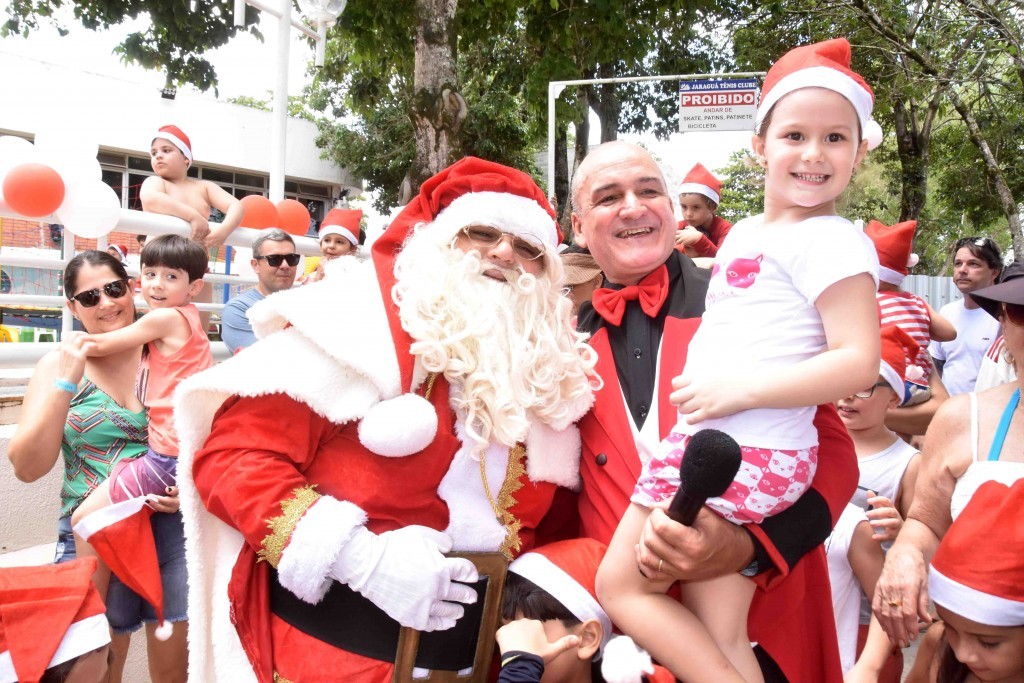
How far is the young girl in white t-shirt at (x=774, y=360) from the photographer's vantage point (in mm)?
1771

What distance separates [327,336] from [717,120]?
1237 centimetres

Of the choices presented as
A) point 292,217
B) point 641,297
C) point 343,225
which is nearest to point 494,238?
point 641,297

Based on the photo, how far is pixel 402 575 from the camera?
182cm

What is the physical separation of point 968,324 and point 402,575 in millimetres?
5278

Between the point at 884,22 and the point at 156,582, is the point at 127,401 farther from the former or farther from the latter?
the point at 884,22

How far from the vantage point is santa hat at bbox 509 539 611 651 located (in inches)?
75.5

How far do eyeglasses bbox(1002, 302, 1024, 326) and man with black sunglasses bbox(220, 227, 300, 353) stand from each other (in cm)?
374

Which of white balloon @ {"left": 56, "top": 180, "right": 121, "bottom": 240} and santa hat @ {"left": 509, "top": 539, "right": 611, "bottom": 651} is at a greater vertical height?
white balloon @ {"left": 56, "top": 180, "right": 121, "bottom": 240}

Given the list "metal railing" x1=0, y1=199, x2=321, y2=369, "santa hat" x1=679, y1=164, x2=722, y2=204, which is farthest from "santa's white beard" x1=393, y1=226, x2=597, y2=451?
"santa hat" x1=679, y1=164, x2=722, y2=204

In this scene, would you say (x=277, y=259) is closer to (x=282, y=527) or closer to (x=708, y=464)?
(x=282, y=527)

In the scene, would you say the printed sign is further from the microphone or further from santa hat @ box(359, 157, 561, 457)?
the microphone

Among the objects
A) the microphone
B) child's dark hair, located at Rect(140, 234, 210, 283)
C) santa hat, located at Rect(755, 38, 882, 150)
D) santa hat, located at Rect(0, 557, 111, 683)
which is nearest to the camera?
the microphone

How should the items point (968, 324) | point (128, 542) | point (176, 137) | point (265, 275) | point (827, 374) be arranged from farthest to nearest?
point (176, 137), point (968, 324), point (265, 275), point (128, 542), point (827, 374)

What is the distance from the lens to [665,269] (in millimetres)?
2350
